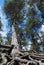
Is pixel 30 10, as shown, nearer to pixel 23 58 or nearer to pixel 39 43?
pixel 39 43

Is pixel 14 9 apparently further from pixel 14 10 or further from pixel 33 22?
pixel 33 22

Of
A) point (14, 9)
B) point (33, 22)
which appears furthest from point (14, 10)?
point (33, 22)

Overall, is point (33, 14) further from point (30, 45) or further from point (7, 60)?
point (7, 60)

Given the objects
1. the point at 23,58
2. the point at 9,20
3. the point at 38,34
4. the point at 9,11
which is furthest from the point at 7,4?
the point at 23,58

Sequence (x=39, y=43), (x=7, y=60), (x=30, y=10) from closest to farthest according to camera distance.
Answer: (x=7, y=60), (x=30, y=10), (x=39, y=43)

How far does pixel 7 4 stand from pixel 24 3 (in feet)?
3.43

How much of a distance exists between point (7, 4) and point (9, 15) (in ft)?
2.69

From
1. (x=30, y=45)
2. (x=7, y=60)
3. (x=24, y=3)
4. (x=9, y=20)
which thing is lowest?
(x=7, y=60)

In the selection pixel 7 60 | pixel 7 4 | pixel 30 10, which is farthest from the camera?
pixel 30 10

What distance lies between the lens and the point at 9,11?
1179 cm

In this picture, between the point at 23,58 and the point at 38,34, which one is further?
the point at 38,34

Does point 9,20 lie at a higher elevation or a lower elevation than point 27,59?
higher

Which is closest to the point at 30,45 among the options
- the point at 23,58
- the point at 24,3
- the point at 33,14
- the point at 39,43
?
the point at 39,43

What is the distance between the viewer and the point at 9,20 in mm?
12391
